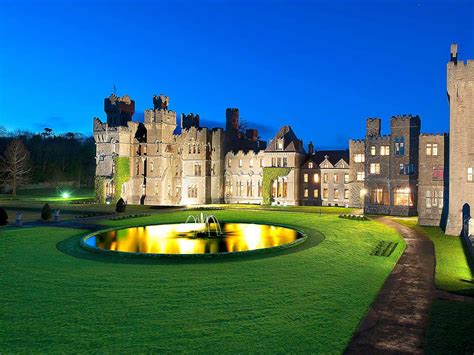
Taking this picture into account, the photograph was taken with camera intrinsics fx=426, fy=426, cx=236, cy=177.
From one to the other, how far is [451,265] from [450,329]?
11158 millimetres

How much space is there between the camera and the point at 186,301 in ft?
52.7

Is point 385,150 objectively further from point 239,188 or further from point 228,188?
point 228,188

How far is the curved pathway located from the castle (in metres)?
31.3

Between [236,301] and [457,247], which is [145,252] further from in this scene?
[457,247]

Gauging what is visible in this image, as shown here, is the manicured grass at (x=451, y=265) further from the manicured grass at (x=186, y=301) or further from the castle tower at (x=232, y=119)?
the castle tower at (x=232, y=119)

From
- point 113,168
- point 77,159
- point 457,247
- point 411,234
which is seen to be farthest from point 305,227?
point 77,159

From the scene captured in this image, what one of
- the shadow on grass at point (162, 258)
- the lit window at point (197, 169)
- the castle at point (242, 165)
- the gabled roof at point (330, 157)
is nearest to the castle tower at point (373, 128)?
the castle at point (242, 165)

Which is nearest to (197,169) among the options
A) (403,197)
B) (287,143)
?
(287,143)

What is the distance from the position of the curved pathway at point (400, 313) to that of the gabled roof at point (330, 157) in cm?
4249

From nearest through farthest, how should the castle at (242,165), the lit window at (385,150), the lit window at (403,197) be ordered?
the lit window at (403,197) → the castle at (242,165) → the lit window at (385,150)

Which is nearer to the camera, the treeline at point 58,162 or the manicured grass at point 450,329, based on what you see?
the manicured grass at point 450,329

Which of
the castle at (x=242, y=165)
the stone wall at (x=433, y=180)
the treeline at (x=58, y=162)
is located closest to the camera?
the stone wall at (x=433, y=180)

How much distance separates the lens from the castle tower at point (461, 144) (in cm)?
3478

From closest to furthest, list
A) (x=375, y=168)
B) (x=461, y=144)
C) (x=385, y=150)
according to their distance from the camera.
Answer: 1. (x=461, y=144)
2. (x=385, y=150)
3. (x=375, y=168)
